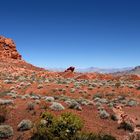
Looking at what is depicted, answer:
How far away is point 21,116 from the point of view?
1638 centimetres

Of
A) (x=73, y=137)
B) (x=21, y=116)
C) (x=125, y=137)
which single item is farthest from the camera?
(x=21, y=116)

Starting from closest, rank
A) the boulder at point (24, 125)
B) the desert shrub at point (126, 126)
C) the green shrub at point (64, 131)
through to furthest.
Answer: the green shrub at point (64, 131) < the boulder at point (24, 125) < the desert shrub at point (126, 126)

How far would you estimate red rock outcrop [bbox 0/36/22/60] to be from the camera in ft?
260

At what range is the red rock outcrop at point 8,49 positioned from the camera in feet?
260

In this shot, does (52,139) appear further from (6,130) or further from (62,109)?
(62,109)

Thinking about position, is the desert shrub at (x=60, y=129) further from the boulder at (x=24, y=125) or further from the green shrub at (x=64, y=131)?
the boulder at (x=24, y=125)

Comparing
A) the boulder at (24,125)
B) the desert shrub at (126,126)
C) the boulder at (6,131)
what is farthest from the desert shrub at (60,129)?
the desert shrub at (126,126)

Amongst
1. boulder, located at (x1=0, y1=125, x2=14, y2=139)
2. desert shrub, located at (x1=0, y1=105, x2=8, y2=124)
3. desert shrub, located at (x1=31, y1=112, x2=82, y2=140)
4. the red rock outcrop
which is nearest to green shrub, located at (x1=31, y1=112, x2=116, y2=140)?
desert shrub, located at (x1=31, y1=112, x2=82, y2=140)

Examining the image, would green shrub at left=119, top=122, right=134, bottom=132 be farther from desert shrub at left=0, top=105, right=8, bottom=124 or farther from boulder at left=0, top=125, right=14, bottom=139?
desert shrub at left=0, top=105, right=8, bottom=124

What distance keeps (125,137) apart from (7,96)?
499 inches

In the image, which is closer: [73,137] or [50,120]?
[73,137]

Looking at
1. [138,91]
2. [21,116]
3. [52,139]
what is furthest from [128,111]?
[138,91]

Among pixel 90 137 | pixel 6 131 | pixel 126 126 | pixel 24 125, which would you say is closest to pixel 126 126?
pixel 126 126

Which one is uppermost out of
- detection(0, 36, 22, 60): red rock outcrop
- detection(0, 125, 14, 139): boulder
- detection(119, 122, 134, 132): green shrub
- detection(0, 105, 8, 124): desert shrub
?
detection(0, 36, 22, 60): red rock outcrop
